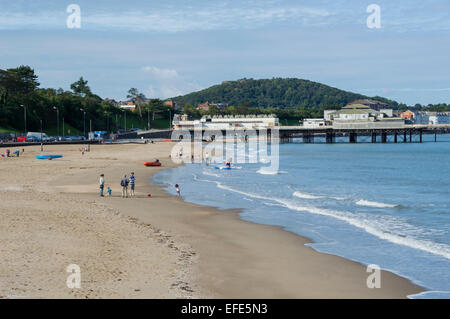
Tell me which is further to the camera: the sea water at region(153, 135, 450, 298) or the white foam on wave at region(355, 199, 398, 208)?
the white foam on wave at region(355, 199, 398, 208)

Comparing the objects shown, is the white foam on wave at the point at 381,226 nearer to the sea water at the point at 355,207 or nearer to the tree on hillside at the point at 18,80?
the sea water at the point at 355,207

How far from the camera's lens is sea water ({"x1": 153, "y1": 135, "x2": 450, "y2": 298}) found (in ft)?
61.0

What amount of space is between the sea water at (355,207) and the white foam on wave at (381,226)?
2 centimetres

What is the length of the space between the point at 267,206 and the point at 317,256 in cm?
1227

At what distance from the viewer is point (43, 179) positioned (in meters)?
41.5

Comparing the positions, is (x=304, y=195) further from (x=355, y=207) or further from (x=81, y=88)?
(x=81, y=88)

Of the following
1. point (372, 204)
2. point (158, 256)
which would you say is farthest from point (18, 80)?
point (158, 256)

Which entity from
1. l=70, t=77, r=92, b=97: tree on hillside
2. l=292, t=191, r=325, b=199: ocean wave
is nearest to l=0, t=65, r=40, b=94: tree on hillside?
l=70, t=77, r=92, b=97: tree on hillside

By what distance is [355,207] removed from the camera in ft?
100.0

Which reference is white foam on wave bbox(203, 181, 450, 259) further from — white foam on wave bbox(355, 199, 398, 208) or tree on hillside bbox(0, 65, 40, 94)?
tree on hillside bbox(0, 65, 40, 94)

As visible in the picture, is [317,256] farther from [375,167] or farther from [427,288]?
[375,167]

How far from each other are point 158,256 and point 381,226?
Result: 12367 millimetres

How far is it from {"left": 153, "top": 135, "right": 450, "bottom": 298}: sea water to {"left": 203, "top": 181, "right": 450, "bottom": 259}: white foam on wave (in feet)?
0.08

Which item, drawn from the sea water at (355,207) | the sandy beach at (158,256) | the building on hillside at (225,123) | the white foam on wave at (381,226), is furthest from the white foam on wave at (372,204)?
the building on hillside at (225,123)
